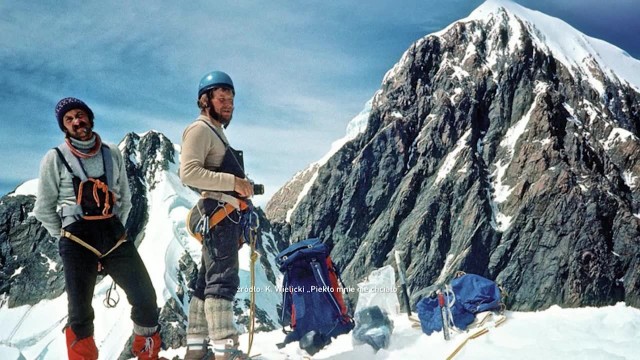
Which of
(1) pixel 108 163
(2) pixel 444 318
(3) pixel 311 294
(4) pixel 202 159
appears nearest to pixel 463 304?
(2) pixel 444 318

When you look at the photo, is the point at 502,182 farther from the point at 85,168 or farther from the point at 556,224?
the point at 85,168

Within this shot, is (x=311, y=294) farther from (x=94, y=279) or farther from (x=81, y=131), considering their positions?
(x=81, y=131)

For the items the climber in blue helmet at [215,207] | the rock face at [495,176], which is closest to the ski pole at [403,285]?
the climber in blue helmet at [215,207]

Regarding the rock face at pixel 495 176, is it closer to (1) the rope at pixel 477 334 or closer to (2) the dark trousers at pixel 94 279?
(1) the rope at pixel 477 334

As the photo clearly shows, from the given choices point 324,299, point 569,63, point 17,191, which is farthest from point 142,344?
point 569,63

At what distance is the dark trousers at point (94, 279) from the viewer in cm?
573

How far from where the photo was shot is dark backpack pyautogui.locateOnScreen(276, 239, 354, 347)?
793 centimetres

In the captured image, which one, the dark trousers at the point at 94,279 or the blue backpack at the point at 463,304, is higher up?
the dark trousers at the point at 94,279

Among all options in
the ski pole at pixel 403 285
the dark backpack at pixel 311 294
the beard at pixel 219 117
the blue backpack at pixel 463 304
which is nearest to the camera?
the beard at pixel 219 117

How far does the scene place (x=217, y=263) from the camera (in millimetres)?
5941

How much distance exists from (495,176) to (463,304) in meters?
164

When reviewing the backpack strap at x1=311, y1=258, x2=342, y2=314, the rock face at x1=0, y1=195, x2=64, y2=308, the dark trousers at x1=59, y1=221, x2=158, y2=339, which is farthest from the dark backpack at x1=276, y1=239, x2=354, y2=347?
the rock face at x1=0, y1=195, x2=64, y2=308

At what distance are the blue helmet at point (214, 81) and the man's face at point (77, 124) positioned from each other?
136 cm

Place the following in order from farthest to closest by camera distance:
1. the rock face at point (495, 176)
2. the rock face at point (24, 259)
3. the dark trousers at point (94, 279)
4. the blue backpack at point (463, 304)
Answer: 1. the rock face at point (495, 176)
2. the rock face at point (24, 259)
3. the blue backpack at point (463, 304)
4. the dark trousers at point (94, 279)
